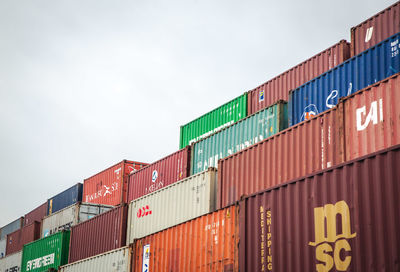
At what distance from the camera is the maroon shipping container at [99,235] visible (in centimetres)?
2370

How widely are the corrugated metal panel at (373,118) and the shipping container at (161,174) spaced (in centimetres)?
1074

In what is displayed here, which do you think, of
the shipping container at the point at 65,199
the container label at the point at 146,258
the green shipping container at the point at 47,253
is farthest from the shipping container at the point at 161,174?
the shipping container at the point at 65,199

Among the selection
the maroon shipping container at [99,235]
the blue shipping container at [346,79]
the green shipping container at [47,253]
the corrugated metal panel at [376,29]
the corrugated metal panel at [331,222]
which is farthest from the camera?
the green shipping container at [47,253]

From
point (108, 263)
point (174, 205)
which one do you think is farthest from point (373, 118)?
point (108, 263)

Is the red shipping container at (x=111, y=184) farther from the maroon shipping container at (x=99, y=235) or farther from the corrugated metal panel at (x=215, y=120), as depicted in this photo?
the corrugated metal panel at (x=215, y=120)

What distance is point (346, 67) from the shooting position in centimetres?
1748

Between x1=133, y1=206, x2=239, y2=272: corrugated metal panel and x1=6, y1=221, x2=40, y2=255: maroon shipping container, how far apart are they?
61.8 feet

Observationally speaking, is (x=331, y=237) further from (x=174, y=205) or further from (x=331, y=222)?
(x=174, y=205)

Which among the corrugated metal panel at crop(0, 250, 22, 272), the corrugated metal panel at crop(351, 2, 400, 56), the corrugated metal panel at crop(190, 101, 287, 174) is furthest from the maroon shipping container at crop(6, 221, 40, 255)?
the corrugated metal panel at crop(351, 2, 400, 56)

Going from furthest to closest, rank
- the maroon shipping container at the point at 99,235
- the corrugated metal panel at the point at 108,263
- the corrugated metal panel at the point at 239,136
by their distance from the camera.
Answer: the maroon shipping container at the point at 99,235
the corrugated metal panel at the point at 108,263
the corrugated metal panel at the point at 239,136

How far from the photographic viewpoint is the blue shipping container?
53.4 feet

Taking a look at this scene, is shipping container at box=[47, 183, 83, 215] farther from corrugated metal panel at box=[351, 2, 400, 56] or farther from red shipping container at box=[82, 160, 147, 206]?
corrugated metal panel at box=[351, 2, 400, 56]

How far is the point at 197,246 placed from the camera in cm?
1595

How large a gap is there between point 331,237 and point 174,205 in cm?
1040
